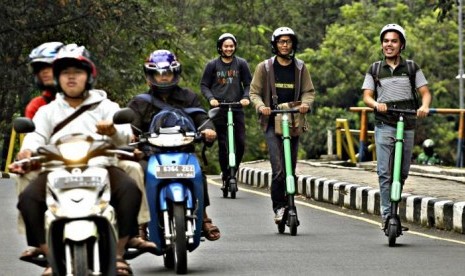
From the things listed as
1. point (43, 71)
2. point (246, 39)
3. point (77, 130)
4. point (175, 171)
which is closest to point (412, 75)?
point (175, 171)

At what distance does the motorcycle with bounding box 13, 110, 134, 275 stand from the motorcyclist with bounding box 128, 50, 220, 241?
111 inches

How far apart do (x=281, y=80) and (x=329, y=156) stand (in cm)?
1475

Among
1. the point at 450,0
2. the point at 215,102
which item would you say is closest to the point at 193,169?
the point at 215,102

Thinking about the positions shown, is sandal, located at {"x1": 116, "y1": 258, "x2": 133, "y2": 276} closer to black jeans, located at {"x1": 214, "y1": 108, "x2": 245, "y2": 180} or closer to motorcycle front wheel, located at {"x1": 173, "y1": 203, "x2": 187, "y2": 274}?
motorcycle front wheel, located at {"x1": 173, "y1": 203, "x2": 187, "y2": 274}

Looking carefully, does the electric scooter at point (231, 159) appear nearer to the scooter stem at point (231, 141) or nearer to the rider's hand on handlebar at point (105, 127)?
the scooter stem at point (231, 141)

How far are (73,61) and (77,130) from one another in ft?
1.28

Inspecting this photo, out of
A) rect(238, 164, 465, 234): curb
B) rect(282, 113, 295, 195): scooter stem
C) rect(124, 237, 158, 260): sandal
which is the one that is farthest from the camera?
rect(238, 164, 465, 234): curb

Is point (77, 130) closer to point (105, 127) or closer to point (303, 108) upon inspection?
point (105, 127)

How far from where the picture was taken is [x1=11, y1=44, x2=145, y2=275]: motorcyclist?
8516 mm

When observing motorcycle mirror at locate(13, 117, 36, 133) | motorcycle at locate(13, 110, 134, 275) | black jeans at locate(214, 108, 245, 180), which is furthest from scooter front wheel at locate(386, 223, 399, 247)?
Answer: black jeans at locate(214, 108, 245, 180)

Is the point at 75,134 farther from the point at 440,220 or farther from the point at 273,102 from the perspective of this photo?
the point at 440,220

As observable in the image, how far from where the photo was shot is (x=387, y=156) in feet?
45.4

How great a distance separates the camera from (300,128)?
14789 mm

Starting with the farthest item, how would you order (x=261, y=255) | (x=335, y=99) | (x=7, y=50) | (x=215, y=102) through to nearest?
(x=335, y=99), (x=7, y=50), (x=215, y=102), (x=261, y=255)
